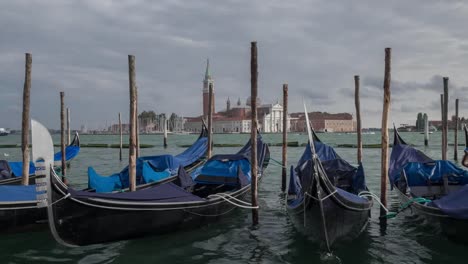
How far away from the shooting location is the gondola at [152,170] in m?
7.04

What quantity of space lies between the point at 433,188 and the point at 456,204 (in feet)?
7.24

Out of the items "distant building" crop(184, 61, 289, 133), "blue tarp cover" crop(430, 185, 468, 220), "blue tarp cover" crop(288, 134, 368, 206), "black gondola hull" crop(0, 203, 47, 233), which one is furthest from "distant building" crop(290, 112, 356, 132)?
"black gondola hull" crop(0, 203, 47, 233)

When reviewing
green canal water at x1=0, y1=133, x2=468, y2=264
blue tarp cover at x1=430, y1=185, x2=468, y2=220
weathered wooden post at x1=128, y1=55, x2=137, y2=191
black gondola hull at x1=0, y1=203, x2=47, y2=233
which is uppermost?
weathered wooden post at x1=128, y1=55, x2=137, y2=191

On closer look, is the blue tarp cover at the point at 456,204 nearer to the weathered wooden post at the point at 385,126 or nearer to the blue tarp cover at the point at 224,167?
the weathered wooden post at the point at 385,126

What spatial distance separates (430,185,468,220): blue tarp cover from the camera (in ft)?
15.6

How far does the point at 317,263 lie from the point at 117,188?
3935 mm

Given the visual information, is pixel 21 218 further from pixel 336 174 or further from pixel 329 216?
pixel 336 174

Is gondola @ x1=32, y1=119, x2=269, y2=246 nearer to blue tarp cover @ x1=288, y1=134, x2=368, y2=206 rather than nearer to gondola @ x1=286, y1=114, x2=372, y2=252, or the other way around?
blue tarp cover @ x1=288, y1=134, x2=368, y2=206

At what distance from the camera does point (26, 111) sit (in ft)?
24.7

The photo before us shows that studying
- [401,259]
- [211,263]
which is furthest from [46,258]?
[401,259]

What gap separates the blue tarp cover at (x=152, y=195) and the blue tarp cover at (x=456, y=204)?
3151 millimetres

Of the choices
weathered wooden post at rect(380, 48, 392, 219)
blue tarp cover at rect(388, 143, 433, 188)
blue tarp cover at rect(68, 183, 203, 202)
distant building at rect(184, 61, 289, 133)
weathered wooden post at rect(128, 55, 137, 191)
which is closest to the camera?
blue tarp cover at rect(68, 183, 203, 202)

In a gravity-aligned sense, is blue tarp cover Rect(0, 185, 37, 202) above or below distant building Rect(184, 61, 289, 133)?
below

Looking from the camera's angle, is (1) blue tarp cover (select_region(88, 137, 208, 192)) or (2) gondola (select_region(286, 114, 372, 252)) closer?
(2) gondola (select_region(286, 114, 372, 252))
